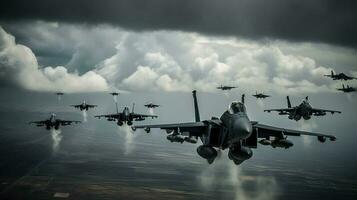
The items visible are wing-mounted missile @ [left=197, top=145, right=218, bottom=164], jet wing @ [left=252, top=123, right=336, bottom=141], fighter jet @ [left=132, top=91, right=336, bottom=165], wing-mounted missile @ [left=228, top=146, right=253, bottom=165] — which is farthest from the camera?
jet wing @ [left=252, top=123, right=336, bottom=141]

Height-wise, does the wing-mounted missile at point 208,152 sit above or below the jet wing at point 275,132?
below

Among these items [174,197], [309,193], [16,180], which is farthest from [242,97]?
[309,193]

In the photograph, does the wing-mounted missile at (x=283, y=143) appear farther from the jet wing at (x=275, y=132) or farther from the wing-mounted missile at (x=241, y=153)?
the wing-mounted missile at (x=241, y=153)

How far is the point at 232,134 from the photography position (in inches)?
1088

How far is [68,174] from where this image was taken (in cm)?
18775

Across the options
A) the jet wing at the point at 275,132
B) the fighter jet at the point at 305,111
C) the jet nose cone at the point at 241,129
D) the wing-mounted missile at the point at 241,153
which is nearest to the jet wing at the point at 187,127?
the wing-mounted missile at the point at 241,153

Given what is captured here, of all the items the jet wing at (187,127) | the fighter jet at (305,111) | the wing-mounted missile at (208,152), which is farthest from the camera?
the fighter jet at (305,111)

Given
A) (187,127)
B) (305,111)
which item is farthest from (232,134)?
(305,111)

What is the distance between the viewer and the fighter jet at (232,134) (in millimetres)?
27502

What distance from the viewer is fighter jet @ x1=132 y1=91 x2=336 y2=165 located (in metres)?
27.5

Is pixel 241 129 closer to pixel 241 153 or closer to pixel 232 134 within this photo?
pixel 232 134

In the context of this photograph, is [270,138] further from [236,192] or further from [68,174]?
[68,174]

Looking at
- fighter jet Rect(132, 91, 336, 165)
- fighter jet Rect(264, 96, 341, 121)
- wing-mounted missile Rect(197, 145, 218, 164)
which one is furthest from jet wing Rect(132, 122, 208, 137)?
fighter jet Rect(264, 96, 341, 121)

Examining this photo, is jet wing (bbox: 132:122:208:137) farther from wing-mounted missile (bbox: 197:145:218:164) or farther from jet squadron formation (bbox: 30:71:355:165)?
wing-mounted missile (bbox: 197:145:218:164)
